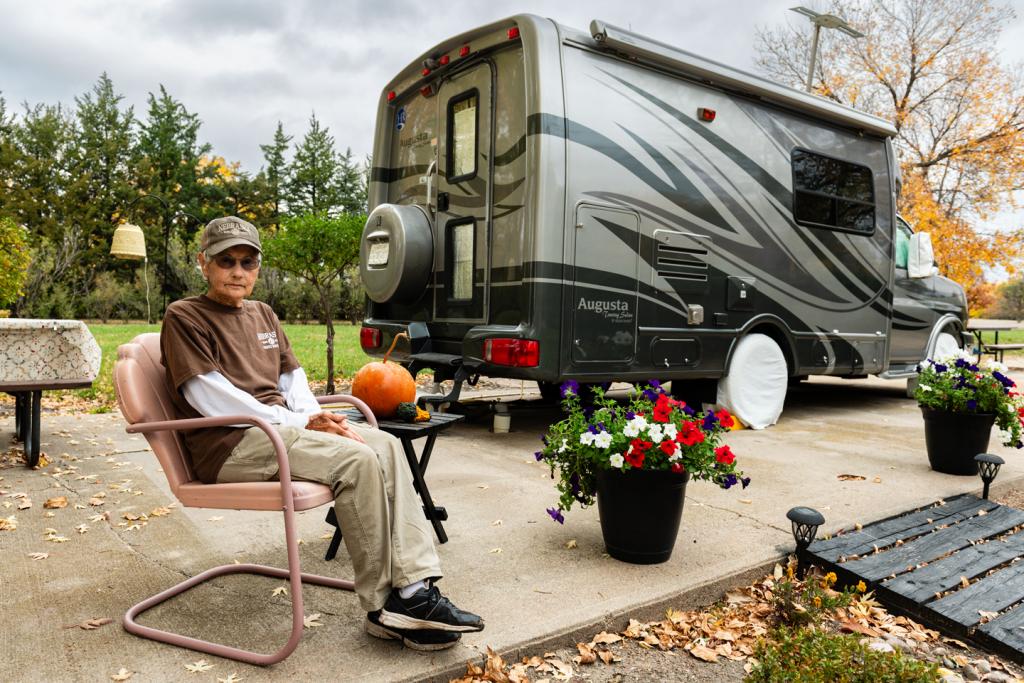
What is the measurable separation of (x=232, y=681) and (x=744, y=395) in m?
4.86

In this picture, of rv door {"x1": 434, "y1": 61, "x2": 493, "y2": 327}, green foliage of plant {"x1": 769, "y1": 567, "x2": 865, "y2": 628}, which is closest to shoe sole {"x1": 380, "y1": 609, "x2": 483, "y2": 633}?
green foliage of plant {"x1": 769, "y1": 567, "x2": 865, "y2": 628}

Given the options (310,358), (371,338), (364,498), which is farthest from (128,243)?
(364,498)

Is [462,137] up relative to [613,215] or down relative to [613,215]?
up

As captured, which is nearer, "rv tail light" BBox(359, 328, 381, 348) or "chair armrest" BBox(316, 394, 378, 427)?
"chair armrest" BBox(316, 394, 378, 427)

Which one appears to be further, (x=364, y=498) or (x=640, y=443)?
(x=640, y=443)

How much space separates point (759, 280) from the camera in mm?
5707

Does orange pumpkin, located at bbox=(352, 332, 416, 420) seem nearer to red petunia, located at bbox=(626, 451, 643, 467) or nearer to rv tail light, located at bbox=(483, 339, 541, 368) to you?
red petunia, located at bbox=(626, 451, 643, 467)

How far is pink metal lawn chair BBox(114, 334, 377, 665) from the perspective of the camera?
1.96 m

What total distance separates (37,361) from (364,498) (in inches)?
124

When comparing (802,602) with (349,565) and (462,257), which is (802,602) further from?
(462,257)

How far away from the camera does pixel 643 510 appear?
269cm

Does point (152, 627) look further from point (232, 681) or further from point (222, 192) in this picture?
point (222, 192)

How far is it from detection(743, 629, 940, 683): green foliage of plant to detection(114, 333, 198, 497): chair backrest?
1.94 metres

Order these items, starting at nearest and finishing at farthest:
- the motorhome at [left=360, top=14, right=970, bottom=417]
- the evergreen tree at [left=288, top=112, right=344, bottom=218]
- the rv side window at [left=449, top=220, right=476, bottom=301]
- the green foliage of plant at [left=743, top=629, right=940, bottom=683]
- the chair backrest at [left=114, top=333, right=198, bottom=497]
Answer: the green foliage of plant at [left=743, top=629, right=940, bottom=683] < the chair backrest at [left=114, top=333, right=198, bottom=497] < the motorhome at [left=360, top=14, right=970, bottom=417] < the rv side window at [left=449, top=220, right=476, bottom=301] < the evergreen tree at [left=288, top=112, right=344, bottom=218]
